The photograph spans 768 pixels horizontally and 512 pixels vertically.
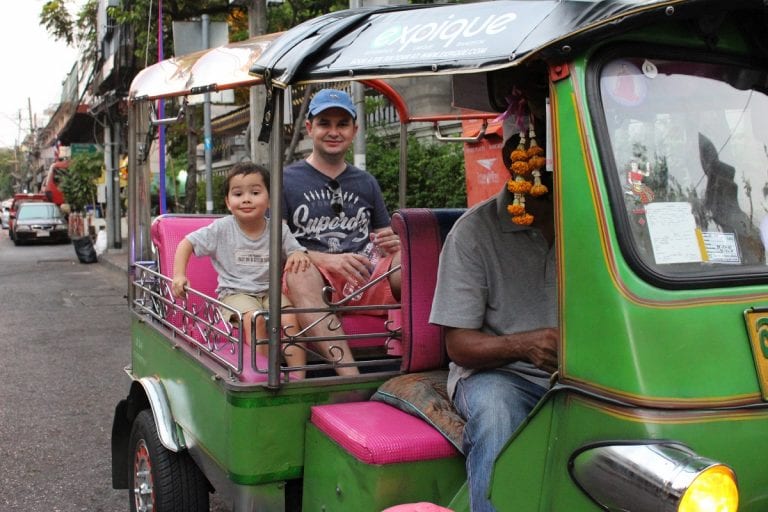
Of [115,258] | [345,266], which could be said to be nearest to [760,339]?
[345,266]

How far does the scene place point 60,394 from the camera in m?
6.93

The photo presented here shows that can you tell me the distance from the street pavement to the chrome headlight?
3350 mm

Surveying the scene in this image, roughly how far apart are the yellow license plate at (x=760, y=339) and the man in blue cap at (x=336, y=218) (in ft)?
6.13

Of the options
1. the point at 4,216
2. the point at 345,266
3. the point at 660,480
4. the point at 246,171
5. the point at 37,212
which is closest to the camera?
the point at 660,480

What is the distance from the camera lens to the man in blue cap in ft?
11.6

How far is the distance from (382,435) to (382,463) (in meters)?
0.10

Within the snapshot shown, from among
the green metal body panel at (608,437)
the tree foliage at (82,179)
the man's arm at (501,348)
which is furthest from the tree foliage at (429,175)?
the tree foliage at (82,179)

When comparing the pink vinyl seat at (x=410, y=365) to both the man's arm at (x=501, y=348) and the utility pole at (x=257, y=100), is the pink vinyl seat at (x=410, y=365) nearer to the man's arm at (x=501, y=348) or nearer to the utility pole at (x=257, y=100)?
the man's arm at (x=501, y=348)

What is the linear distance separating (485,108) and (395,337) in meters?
0.94

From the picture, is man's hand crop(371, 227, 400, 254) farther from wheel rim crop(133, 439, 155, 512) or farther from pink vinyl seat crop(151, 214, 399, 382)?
wheel rim crop(133, 439, 155, 512)

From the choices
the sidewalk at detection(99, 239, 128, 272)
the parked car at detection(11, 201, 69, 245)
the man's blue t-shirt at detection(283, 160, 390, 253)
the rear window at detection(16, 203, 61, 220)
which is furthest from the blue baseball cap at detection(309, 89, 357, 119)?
the rear window at detection(16, 203, 61, 220)

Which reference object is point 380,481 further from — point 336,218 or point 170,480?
point 336,218

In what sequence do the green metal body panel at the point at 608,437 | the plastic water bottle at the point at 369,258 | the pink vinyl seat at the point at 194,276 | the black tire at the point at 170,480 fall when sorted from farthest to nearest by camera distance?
the plastic water bottle at the point at 369,258
the pink vinyl seat at the point at 194,276
the black tire at the point at 170,480
the green metal body panel at the point at 608,437

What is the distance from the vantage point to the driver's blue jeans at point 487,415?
6.86 ft
